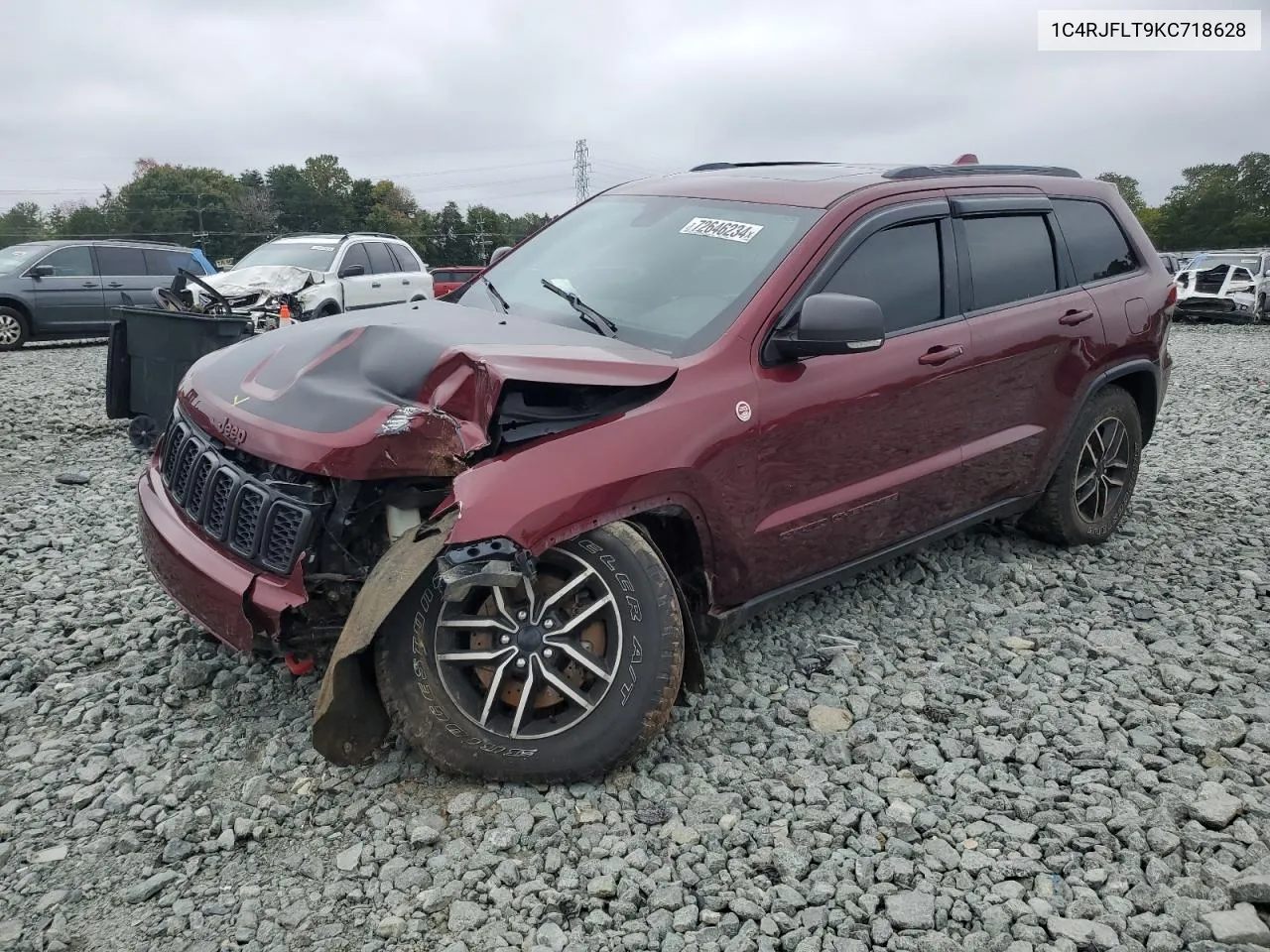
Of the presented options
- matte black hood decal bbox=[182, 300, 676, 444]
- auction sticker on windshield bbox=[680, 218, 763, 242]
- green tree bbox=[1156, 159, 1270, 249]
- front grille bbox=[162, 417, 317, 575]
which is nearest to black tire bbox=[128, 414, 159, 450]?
matte black hood decal bbox=[182, 300, 676, 444]

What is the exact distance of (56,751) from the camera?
Result: 3.09 m

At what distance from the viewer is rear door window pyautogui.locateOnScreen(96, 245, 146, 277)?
14.3m

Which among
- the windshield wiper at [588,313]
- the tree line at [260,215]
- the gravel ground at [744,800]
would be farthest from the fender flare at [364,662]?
the tree line at [260,215]

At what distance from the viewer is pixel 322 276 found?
12961mm

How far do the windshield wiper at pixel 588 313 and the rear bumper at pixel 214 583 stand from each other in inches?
52.5

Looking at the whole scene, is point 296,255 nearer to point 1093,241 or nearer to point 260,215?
point 1093,241

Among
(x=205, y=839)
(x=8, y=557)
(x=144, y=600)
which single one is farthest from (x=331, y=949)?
(x=8, y=557)

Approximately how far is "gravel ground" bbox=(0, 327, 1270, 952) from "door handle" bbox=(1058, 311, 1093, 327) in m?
1.25

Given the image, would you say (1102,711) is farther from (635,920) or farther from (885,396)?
(635,920)

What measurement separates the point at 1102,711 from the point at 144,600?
154 inches

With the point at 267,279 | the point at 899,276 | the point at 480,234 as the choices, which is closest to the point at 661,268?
the point at 899,276

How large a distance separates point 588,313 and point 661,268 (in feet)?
1.15

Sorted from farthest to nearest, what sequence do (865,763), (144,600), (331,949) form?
(144,600)
(865,763)
(331,949)

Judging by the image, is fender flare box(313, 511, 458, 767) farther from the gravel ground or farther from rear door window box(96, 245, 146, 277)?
rear door window box(96, 245, 146, 277)
